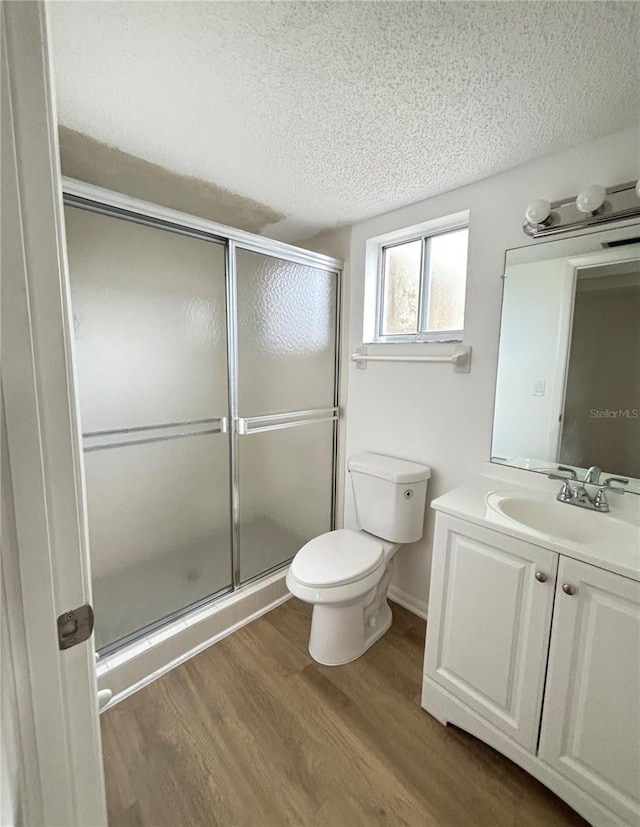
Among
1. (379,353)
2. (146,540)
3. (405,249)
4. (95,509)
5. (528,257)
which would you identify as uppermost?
(405,249)

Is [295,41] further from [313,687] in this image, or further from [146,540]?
[313,687]

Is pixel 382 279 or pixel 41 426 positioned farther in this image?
pixel 382 279

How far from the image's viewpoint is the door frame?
1.44 ft

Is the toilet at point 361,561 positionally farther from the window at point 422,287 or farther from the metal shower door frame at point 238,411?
the window at point 422,287

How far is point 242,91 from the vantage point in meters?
1.09

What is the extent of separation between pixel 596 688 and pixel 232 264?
6.87 ft

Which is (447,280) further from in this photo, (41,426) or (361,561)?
(41,426)

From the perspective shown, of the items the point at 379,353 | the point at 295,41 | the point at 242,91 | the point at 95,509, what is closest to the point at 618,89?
the point at 295,41

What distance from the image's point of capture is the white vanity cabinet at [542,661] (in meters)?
0.97

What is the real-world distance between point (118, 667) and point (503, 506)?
1700 mm

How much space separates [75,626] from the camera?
0.55 metres

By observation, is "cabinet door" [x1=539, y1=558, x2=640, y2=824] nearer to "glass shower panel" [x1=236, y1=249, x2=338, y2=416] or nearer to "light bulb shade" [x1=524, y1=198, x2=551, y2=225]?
"light bulb shade" [x1=524, y1=198, x2=551, y2=225]

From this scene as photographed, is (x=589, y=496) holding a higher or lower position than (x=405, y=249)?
lower

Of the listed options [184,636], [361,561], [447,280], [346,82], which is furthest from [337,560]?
[346,82]
